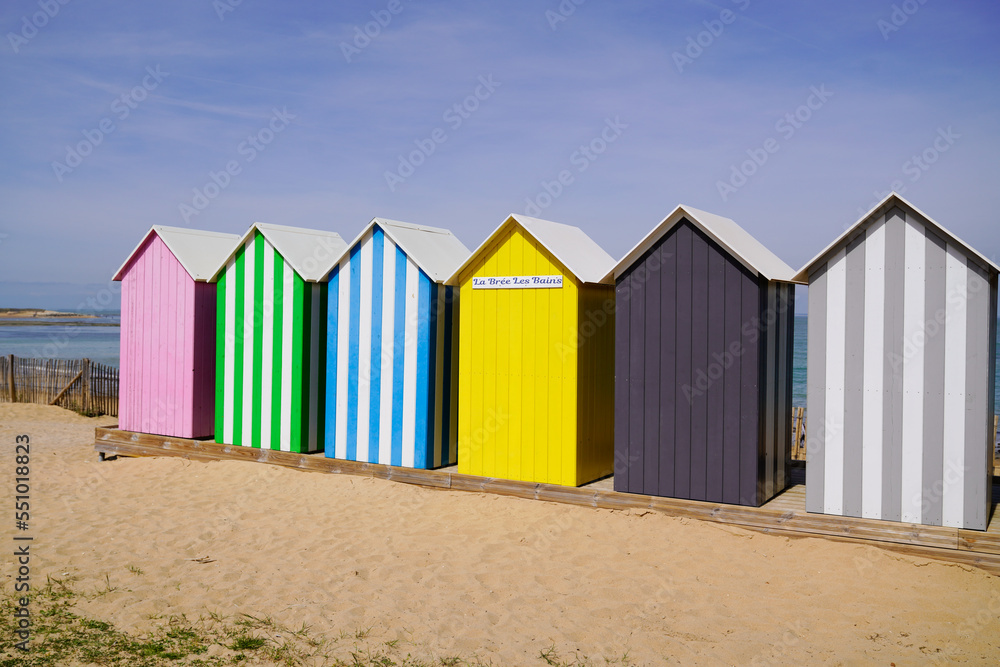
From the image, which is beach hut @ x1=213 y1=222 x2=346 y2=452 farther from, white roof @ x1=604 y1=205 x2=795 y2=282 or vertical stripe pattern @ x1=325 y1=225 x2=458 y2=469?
white roof @ x1=604 y1=205 x2=795 y2=282

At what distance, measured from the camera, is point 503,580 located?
704 cm

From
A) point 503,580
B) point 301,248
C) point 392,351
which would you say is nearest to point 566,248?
point 392,351

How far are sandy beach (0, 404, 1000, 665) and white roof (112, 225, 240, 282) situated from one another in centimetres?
355

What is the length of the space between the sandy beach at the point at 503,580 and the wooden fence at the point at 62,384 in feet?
36.0

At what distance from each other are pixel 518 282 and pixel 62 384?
50.1 ft

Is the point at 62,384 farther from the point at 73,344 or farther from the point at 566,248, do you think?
the point at 73,344

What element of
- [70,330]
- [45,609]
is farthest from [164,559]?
[70,330]

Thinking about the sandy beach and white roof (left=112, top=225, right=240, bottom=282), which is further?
white roof (left=112, top=225, right=240, bottom=282)

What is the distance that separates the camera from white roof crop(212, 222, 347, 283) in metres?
10.9

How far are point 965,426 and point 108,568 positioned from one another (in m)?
7.42

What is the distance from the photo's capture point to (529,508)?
29.1ft

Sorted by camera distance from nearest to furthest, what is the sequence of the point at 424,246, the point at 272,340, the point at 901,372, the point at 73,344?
the point at 901,372, the point at 424,246, the point at 272,340, the point at 73,344

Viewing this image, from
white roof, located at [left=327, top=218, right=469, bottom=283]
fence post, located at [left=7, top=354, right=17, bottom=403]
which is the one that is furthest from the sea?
white roof, located at [left=327, top=218, right=469, bottom=283]

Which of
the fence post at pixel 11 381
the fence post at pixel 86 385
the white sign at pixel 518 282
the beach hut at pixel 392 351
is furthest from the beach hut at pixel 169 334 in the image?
the fence post at pixel 11 381
